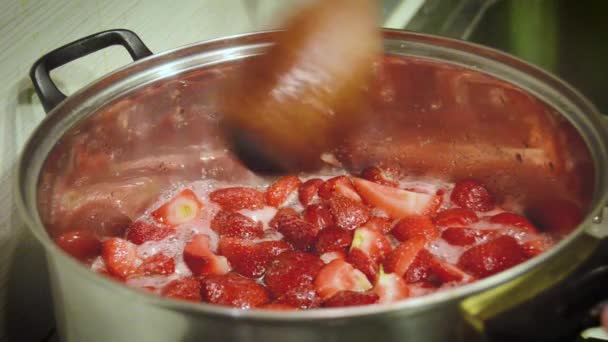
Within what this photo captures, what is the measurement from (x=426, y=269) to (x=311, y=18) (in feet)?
1.22

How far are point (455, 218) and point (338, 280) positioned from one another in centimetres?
27

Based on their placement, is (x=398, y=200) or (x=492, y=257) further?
(x=398, y=200)

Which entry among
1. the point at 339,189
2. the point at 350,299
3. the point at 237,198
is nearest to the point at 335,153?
the point at 339,189

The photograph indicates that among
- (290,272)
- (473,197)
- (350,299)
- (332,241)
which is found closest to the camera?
(350,299)

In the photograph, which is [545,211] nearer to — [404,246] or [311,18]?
[404,246]

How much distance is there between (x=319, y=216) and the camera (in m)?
0.98

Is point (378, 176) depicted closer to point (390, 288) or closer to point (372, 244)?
point (372, 244)

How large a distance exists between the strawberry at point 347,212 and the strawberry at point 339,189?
0.7 inches

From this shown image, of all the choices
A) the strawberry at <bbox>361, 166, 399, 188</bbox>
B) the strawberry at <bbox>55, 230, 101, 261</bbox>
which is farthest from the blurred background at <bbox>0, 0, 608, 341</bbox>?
the strawberry at <bbox>361, 166, 399, 188</bbox>

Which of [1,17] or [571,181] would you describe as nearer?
[1,17]

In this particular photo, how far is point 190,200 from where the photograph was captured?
3.32 ft

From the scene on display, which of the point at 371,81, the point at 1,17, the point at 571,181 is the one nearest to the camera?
the point at 1,17

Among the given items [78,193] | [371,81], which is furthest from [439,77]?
[78,193]

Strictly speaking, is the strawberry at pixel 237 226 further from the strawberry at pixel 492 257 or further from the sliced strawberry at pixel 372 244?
the strawberry at pixel 492 257
